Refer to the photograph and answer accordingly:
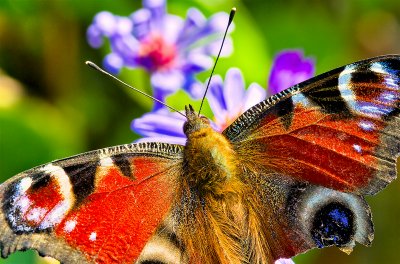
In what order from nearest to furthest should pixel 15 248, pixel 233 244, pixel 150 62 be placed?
pixel 15 248 → pixel 233 244 → pixel 150 62

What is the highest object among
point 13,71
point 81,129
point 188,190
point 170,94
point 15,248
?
point 13,71

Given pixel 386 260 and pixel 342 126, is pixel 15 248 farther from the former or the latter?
pixel 386 260

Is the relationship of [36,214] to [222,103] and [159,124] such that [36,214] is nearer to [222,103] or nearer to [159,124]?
[159,124]

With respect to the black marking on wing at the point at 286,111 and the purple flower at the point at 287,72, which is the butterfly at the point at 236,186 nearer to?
the black marking on wing at the point at 286,111

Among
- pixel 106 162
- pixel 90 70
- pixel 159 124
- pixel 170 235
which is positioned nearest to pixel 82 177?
pixel 106 162

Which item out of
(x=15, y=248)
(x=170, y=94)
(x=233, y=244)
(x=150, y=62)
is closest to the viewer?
(x=15, y=248)

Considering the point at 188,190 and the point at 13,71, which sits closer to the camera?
the point at 188,190

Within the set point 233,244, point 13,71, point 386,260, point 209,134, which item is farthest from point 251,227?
point 13,71
